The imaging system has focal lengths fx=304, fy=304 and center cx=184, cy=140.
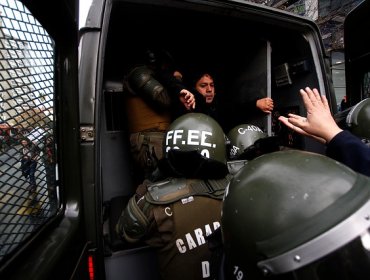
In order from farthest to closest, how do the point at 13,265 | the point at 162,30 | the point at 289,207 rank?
the point at 162,30 → the point at 289,207 → the point at 13,265

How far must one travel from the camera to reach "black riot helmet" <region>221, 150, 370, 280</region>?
2.34 ft

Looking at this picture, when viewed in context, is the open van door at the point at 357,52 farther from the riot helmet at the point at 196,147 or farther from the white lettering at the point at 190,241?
the white lettering at the point at 190,241

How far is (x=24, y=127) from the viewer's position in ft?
2.63

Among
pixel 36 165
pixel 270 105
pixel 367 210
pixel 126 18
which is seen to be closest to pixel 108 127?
pixel 126 18

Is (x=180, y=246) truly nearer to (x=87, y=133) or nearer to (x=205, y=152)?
(x=205, y=152)

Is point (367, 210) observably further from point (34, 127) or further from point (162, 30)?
point (162, 30)

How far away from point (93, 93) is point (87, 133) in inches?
8.4

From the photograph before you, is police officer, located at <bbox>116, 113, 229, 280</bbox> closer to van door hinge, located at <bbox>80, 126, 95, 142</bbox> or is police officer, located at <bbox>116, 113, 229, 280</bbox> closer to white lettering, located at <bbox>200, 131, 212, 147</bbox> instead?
white lettering, located at <bbox>200, 131, 212, 147</bbox>

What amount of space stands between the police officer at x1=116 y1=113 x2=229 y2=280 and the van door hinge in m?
0.44

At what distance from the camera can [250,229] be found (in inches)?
35.2

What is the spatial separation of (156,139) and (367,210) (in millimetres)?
2277

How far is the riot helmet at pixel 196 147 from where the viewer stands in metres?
1.65

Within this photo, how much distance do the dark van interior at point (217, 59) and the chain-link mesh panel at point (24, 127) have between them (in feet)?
4.36

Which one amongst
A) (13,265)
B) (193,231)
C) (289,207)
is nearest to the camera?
(13,265)
